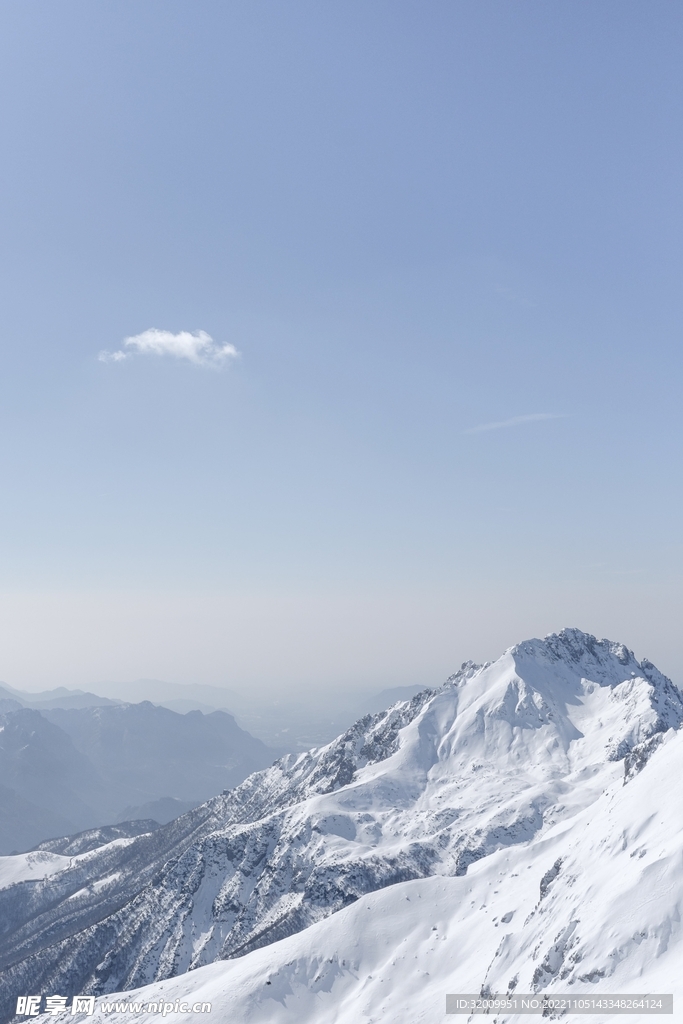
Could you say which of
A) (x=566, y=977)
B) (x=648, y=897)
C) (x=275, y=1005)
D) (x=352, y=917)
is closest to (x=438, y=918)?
(x=352, y=917)

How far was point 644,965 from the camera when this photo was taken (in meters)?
71.6

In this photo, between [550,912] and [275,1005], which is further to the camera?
[275,1005]

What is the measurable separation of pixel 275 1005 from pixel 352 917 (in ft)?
76.0

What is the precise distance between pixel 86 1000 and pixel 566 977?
11442 cm

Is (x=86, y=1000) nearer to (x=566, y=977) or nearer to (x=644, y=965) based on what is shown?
(x=566, y=977)

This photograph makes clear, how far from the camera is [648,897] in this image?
254 ft

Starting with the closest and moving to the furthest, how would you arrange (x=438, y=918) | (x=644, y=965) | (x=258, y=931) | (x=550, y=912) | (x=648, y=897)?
(x=644, y=965) < (x=648, y=897) < (x=550, y=912) < (x=438, y=918) < (x=258, y=931)

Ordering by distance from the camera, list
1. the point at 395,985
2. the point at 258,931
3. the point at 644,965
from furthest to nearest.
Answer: the point at 258,931, the point at 395,985, the point at 644,965

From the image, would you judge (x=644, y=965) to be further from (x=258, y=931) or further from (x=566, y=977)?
(x=258, y=931)

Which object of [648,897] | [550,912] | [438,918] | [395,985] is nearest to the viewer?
[648,897]

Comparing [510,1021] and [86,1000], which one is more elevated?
[510,1021]

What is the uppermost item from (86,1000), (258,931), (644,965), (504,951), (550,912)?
(644,965)

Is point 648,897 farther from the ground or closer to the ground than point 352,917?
farther from the ground

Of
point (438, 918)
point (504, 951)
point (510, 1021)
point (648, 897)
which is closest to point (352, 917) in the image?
point (438, 918)
